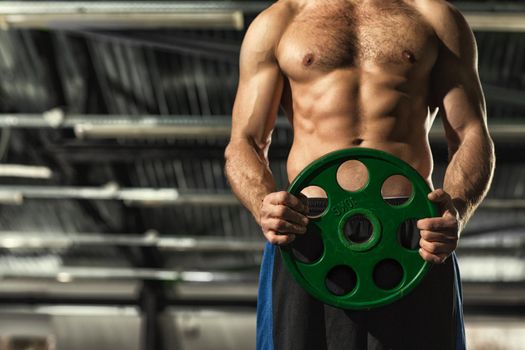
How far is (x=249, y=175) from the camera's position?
184cm

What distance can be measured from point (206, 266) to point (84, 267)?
4.55ft

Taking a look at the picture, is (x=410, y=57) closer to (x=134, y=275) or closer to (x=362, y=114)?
(x=362, y=114)

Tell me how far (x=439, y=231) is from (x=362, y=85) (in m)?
0.54

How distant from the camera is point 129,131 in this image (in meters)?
5.99

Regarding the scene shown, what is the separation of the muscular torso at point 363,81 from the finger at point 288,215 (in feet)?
1.24

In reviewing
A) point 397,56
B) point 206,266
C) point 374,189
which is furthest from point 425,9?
point 206,266

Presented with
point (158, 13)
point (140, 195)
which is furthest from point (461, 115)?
point (140, 195)

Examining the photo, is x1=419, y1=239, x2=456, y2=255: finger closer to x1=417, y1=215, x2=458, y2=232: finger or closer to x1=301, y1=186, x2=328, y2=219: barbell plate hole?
x1=417, y1=215, x2=458, y2=232: finger

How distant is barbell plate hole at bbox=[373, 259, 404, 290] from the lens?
5.31 feet

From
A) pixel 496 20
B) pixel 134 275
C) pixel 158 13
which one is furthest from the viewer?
pixel 134 275

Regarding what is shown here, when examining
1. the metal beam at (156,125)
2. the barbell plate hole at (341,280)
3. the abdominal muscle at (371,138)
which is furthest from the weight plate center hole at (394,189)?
the metal beam at (156,125)

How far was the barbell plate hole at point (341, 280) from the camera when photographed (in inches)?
64.2

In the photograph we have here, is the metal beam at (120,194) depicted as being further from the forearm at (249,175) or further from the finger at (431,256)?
the finger at (431,256)

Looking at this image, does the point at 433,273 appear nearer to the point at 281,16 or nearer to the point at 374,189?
the point at 374,189
